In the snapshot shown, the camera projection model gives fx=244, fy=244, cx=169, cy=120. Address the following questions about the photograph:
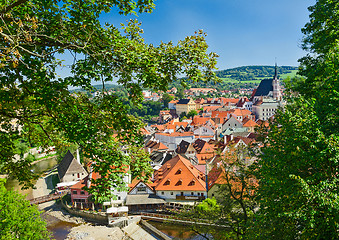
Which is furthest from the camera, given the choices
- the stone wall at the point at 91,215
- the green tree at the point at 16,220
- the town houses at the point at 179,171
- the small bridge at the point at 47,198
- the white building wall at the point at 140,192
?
the small bridge at the point at 47,198

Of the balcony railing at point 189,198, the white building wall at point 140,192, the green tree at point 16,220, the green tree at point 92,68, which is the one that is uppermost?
the green tree at point 92,68

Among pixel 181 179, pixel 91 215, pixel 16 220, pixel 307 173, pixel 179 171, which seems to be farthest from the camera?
pixel 179 171

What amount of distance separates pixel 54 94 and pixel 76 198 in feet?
89.5

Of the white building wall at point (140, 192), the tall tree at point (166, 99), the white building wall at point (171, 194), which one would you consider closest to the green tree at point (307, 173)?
the white building wall at point (171, 194)

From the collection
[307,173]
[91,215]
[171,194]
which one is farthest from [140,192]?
[307,173]

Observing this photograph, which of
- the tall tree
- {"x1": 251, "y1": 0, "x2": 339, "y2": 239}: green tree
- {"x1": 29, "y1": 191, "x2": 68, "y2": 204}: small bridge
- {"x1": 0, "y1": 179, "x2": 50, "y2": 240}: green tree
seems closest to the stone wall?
{"x1": 29, "y1": 191, "x2": 68, "y2": 204}: small bridge

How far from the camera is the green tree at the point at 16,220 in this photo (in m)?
13.0

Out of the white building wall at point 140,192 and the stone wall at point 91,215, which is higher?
the white building wall at point 140,192

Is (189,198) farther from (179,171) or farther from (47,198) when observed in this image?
(47,198)

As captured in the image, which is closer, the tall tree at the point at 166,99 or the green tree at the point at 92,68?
A: the green tree at the point at 92,68

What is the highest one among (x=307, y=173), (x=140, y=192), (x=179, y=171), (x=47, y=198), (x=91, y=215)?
(x=307, y=173)

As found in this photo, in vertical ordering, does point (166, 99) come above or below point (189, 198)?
above

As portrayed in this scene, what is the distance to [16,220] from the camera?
13461mm

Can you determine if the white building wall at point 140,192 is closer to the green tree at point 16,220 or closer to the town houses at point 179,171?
the town houses at point 179,171
